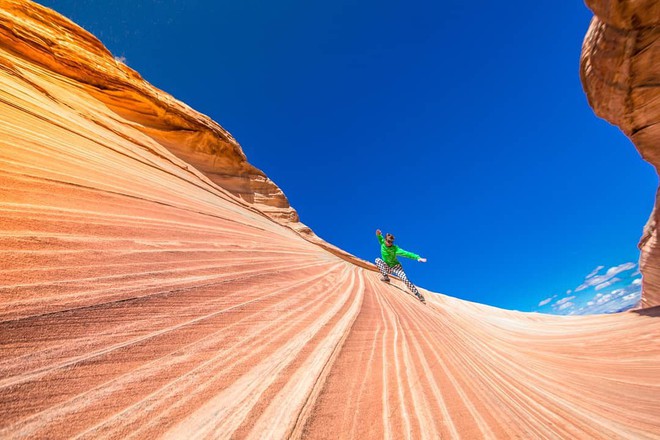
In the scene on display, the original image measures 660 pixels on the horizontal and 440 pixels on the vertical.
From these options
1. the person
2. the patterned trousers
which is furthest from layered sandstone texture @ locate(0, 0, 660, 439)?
the person

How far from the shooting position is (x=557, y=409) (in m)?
2.29

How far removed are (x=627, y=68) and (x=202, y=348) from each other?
554 inches

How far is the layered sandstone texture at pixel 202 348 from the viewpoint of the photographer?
1146mm

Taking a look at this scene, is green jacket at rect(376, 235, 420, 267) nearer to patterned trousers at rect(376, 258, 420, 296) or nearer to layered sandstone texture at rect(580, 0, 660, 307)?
patterned trousers at rect(376, 258, 420, 296)

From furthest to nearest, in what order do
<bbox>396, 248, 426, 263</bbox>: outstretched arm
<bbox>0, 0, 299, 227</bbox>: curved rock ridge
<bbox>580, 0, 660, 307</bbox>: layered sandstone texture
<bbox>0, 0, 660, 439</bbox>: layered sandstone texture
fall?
<bbox>0, 0, 299, 227</bbox>: curved rock ridge, <bbox>580, 0, 660, 307</bbox>: layered sandstone texture, <bbox>396, 248, 426, 263</bbox>: outstretched arm, <bbox>0, 0, 660, 439</bbox>: layered sandstone texture

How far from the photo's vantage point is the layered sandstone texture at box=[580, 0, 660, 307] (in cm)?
810

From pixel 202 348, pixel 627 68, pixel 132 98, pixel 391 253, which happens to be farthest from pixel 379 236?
pixel 132 98

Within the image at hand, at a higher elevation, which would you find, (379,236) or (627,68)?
(627,68)

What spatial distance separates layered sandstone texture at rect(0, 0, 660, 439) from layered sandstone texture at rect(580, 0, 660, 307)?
940cm

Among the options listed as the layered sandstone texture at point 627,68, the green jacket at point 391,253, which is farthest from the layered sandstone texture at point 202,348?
the layered sandstone texture at point 627,68

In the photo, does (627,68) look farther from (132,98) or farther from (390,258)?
(132,98)

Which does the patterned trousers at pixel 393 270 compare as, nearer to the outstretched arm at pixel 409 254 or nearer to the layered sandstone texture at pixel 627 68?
the outstretched arm at pixel 409 254

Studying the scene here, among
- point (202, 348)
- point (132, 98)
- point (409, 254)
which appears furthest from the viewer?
point (132, 98)

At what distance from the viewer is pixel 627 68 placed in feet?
29.6
